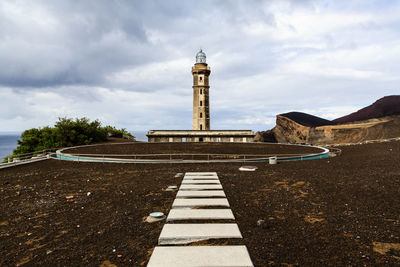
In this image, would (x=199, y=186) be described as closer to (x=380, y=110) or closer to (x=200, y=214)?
(x=200, y=214)

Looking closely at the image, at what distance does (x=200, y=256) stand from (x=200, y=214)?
2122mm

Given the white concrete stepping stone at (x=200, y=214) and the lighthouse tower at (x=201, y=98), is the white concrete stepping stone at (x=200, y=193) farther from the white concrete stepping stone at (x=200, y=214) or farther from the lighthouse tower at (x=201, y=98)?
the lighthouse tower at (x=201, y=98)

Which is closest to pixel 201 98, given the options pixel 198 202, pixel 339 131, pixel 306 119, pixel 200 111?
pixel 200 111

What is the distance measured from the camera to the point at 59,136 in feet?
120

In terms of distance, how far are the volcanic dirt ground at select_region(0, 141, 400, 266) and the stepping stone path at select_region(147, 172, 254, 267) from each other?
24cm

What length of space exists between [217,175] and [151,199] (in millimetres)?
4751

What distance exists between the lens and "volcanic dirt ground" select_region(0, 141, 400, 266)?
4.54m

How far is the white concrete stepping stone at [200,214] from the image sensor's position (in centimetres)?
622

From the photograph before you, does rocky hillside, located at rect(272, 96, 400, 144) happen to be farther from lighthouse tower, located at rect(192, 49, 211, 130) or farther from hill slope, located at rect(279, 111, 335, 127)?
lighthouse tower, located at rect(192, 49, 211, 130)

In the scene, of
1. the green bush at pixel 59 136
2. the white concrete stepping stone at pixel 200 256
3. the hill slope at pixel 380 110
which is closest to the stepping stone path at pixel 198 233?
the white concrete stepping stone at pixel 200 256

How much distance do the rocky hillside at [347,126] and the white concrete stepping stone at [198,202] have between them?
42.2m

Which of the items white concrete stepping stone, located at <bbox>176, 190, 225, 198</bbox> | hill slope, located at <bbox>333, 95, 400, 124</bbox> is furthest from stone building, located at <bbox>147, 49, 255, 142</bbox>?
white concrete stepping stone, located at <bbox>176, 190, 225, 198</bbox>

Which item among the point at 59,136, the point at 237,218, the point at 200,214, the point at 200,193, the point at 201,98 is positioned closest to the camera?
the point at 237,218

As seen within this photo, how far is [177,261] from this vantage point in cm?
420
